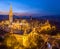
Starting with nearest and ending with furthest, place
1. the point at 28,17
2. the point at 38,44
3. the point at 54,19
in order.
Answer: the point at 38,44 < the point at 54,19 < the point at 28,17

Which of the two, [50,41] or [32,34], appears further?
[32,34]

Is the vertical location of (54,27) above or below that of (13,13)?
below

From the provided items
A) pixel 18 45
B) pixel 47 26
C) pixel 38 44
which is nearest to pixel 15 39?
pixel 18 45

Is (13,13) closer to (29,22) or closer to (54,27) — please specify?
(29,22)

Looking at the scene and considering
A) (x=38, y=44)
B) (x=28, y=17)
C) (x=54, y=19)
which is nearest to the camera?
(x=38, y=44)

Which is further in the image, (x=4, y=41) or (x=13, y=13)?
(x=13, y=13)

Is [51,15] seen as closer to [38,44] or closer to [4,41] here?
[38,44]

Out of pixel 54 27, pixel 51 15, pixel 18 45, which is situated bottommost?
pixel 18 45

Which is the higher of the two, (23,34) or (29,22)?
(29,22)

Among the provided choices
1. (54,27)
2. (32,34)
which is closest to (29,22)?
(32,34)
